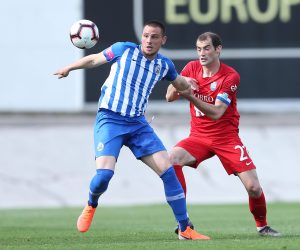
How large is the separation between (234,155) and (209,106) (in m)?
0.64

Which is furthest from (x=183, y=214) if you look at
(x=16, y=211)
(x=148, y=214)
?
(x=16, y=211)

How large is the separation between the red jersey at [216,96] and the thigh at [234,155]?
0.11m

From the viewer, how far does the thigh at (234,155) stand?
1188 centimetres

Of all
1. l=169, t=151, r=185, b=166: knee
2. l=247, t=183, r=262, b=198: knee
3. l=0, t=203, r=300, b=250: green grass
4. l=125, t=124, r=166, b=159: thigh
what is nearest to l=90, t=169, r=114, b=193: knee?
l=125, t=124, r=166, b=159: thigh

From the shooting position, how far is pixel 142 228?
13250mm

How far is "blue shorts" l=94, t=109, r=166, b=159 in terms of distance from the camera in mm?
11117

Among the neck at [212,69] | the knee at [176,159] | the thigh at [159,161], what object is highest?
the neck at [212,69]

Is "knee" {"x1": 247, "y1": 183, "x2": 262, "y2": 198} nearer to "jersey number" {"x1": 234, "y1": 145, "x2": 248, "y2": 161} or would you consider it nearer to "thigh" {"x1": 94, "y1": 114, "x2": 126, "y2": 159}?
"jersey number" {"x1": 234, "y1": 145, "x2": 248, "y2": 161}

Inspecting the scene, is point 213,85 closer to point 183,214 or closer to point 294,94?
point 183,214

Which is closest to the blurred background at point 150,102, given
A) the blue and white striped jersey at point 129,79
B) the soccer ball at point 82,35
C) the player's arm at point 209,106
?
the player's arm at point 209,106

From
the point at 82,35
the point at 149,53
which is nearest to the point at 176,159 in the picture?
the point at 149,53

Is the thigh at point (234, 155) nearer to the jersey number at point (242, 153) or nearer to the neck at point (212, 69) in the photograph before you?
the jersey number at point (242, 153)

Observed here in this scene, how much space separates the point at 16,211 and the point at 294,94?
5.36 m

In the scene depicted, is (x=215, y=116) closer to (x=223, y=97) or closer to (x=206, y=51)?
(x=223, y=97)
